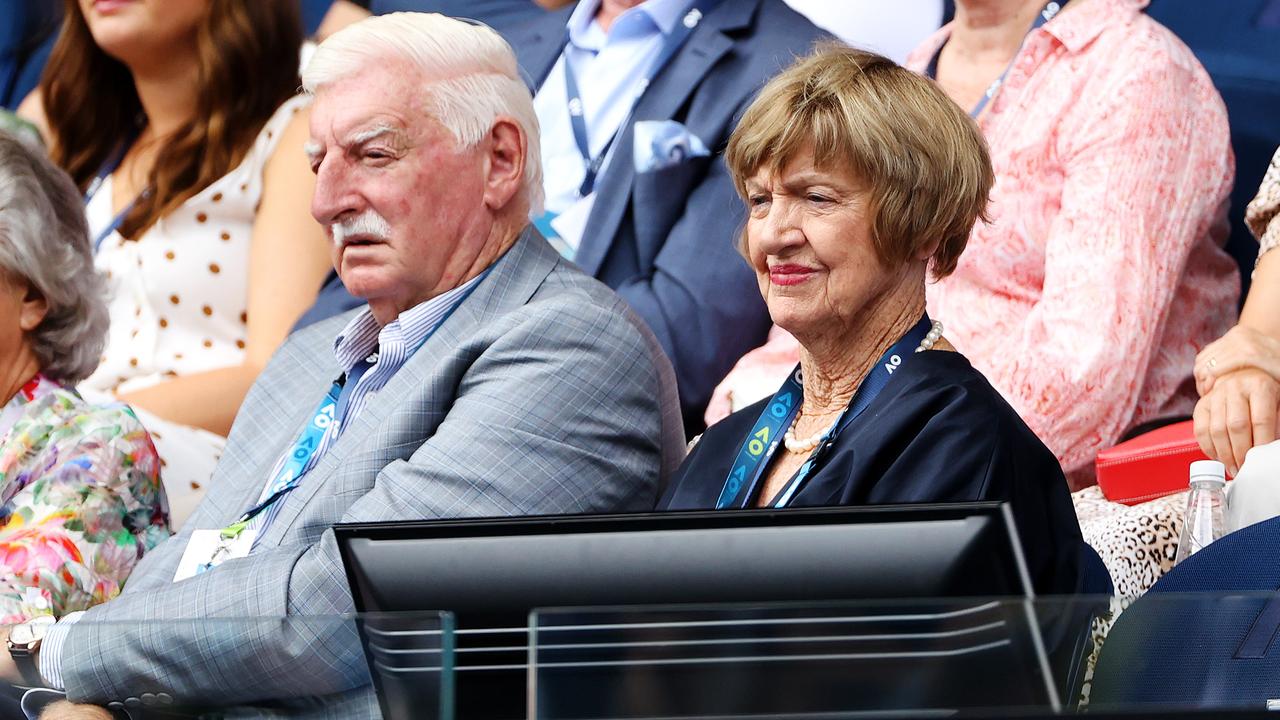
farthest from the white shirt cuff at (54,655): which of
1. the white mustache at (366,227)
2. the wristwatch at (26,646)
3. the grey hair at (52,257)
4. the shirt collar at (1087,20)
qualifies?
the shirt collar at (1087,20)

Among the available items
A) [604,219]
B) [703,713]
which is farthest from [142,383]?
[703,713]

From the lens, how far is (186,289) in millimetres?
3721

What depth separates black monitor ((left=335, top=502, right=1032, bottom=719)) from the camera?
1.27m

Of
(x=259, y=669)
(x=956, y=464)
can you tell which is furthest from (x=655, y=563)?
(x=956, y=464)

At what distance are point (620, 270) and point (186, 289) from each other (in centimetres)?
96

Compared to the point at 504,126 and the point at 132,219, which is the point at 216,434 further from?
the point at 504,126

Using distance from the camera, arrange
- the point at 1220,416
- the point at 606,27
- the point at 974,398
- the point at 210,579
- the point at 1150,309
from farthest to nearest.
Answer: the point at 606,27
the point at 1150,309
the point at 1220,416
the point at 210,579
the point at 974,398

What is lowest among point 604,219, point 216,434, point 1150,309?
point 216,434

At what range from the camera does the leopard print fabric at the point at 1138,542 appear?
2338mm

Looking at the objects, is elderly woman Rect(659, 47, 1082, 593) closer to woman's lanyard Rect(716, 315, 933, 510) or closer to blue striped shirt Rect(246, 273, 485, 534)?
woman's lanyard Rect(716, 315, 933, 510)

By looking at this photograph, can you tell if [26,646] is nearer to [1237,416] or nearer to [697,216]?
[1237,416]

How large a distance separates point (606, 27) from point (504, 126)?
1220 mm

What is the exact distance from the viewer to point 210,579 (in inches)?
85.3

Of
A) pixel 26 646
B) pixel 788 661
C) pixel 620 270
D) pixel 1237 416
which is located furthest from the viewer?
pixel 620 270
